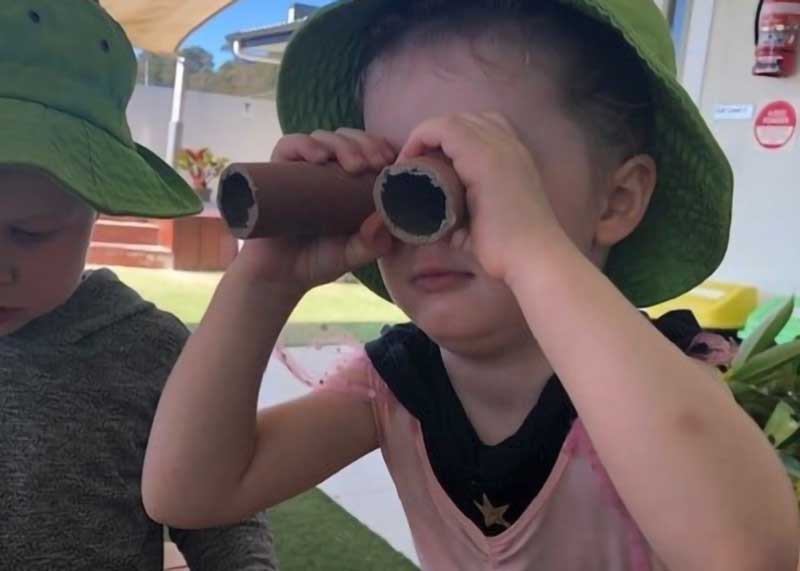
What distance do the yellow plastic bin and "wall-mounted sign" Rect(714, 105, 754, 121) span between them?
44 centimetres

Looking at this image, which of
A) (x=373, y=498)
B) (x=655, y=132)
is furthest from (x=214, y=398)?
(x=373, y=498)

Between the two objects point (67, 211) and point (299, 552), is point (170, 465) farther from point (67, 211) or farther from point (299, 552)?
point (299, 552)

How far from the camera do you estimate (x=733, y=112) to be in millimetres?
2367

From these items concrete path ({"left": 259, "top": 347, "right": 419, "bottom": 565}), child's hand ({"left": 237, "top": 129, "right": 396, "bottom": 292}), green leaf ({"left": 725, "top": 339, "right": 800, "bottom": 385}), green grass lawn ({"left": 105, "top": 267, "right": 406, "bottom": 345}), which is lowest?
green grass lawn ({"left": 105, "top": 267, "right": 406, "bottom": 345})

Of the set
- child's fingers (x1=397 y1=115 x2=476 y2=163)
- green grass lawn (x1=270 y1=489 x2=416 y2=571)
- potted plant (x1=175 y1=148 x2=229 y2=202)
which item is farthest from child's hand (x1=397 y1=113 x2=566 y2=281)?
potted plant (x1=175 y1=148 x2=229 y2=202)

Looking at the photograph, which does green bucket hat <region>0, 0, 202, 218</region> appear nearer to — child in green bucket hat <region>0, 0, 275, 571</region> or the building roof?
child in green bucket hat <region>0, 0, 275, 571</region>

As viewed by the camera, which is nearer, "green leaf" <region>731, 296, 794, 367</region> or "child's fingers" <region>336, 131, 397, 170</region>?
"child's fingers" <region>336, 131, 397, 170</region>

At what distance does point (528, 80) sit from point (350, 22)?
16cm

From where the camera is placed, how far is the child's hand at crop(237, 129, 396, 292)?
532 millimetres

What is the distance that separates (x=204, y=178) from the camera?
4258 millimetres

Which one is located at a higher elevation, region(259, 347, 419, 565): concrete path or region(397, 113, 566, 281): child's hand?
region(397, 113, 566, 281): child's hand

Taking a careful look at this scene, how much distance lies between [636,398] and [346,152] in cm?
21

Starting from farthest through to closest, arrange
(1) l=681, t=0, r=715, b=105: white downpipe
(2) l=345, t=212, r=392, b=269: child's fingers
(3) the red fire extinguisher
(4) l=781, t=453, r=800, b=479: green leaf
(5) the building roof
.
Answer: (5) the building roof < (1) l=681, t=0, r=715, b=105: white downpipe < (3) the red fire extinguisher < (4) l=781, t=453, r=800, b=479: green leaf < (2) l=345, t=212, r=392, b=269: child's fingers

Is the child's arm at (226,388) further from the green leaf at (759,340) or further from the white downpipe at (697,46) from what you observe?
the white downpipe at (697,46)
